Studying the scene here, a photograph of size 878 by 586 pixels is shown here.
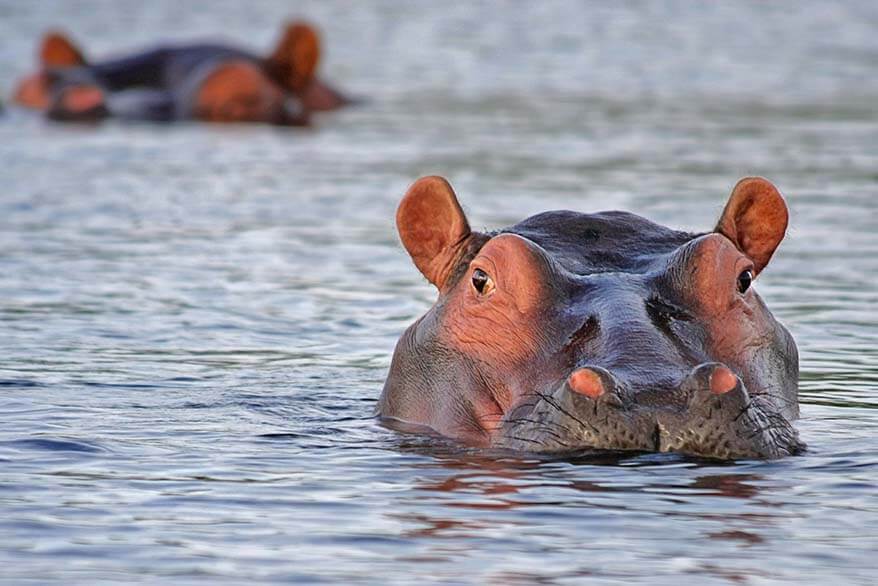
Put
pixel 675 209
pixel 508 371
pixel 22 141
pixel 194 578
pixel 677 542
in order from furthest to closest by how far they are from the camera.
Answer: pixel 22 141, pixel 675 209, pixel 508 371, pixel 677 542, pixel 194 578

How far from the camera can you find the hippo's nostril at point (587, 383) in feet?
23.5

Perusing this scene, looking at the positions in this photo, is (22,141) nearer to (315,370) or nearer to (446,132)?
(446,132)

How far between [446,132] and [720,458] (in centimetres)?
1459

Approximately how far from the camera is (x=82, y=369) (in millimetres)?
10125

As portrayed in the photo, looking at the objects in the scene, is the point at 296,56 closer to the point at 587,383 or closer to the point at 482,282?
the point at 482,282

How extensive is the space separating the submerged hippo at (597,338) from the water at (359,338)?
7.0 inches

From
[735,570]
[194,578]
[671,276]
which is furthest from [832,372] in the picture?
[194,578]

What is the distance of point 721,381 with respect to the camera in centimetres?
714

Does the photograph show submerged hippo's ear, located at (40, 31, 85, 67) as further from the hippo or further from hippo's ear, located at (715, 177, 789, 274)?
hippo's ear, located at (715, 177, 789, 274)

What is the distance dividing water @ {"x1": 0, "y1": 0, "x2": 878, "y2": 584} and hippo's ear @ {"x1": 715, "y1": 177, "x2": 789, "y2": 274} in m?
0.77

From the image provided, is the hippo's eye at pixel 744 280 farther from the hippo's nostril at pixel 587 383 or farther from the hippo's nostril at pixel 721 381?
the hippo's nostril at pixel 587 383

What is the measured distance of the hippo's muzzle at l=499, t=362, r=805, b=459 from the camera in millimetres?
7137

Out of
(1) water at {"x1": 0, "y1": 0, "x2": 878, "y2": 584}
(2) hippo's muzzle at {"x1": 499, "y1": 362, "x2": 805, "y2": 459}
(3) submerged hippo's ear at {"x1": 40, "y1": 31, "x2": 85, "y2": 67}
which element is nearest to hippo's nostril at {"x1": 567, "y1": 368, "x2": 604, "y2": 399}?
(2) hippo's muzzle at {"x1": 499, "y1": 362, "x2": 805, "y2": 459}

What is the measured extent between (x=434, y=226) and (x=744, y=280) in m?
1.36
